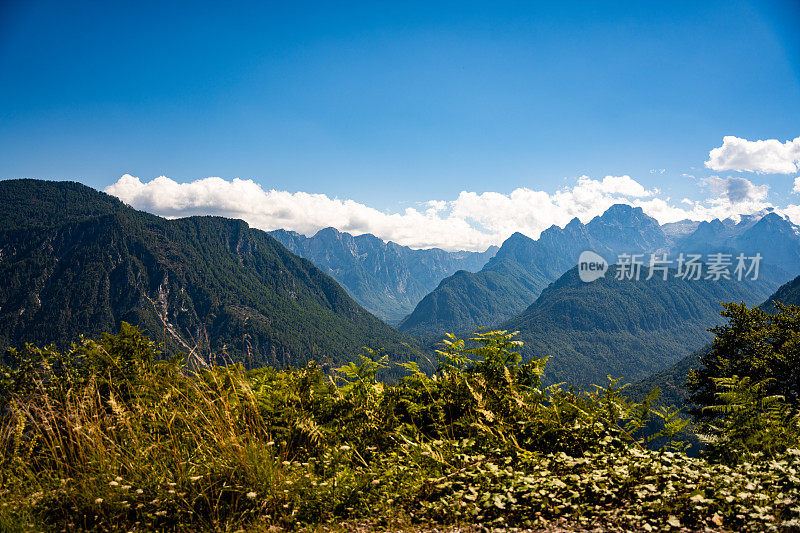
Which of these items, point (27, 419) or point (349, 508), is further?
point (27, 419)

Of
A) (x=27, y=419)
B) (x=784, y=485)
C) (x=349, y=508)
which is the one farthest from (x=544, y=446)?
(x=27, y=419)

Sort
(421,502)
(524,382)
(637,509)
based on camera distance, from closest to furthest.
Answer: (637,509) → (421,502) → (524,382)

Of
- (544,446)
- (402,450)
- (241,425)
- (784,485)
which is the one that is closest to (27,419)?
(241,425)

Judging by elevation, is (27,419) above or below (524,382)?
below

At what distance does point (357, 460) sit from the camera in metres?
5.04

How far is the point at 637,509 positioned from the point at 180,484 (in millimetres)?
4761

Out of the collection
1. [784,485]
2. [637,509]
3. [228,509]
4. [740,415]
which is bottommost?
[228,509]

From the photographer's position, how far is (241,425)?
491cm

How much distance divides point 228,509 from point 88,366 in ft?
15.2

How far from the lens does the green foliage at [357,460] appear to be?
3.86 meters

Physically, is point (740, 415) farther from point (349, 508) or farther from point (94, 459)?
point (94, 459)

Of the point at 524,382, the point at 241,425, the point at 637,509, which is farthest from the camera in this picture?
the point at 524,382

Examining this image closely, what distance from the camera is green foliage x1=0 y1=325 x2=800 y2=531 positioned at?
3857 millimetres

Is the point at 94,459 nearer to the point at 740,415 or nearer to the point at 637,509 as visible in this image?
the point at 637,509
